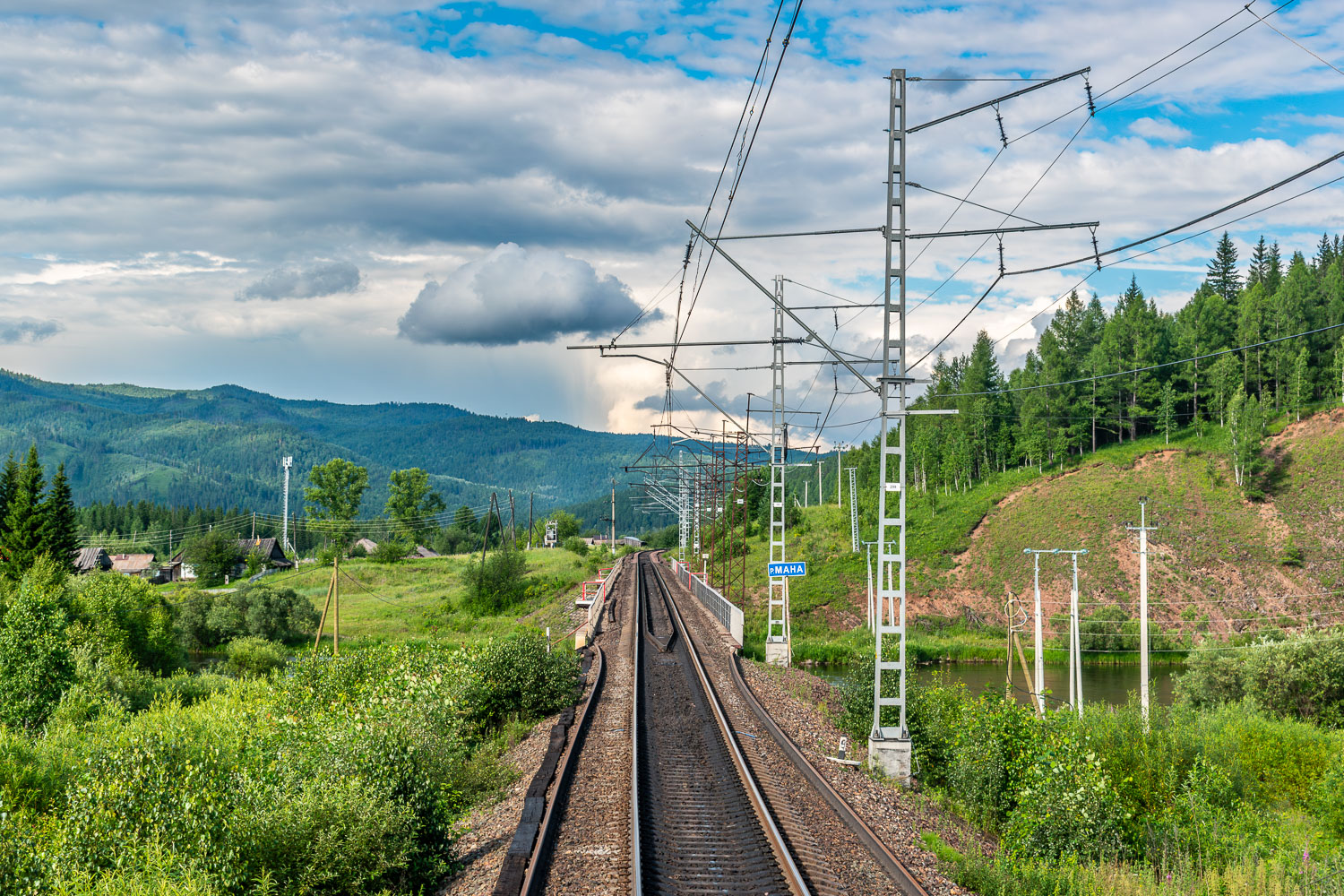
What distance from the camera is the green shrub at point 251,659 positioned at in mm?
47094

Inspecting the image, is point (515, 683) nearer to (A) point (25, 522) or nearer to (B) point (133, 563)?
(A) point (25, 522)

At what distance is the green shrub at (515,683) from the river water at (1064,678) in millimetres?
22234

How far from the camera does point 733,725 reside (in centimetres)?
1798

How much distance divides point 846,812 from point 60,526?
208 ft

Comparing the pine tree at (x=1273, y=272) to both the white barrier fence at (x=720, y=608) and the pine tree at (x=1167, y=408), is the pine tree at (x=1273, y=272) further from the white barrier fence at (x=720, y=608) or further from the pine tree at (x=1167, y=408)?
the white barrier fence at (x=720, y=608)

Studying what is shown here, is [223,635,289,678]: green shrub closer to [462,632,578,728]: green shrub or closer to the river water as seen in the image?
the river water

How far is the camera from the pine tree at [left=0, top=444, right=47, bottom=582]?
54156 mm

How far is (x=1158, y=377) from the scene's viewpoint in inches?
3447

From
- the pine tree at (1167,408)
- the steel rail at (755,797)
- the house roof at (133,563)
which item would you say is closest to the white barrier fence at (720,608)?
the steel rail at (755,797)

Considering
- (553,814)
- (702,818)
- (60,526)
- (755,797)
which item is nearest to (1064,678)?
(755,797)

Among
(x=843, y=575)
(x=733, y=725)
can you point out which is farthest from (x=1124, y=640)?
(x=733, y=725)

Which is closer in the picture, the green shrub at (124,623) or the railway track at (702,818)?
the railway track at (702,818)

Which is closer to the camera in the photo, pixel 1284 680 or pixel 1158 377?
pixel 1284 680

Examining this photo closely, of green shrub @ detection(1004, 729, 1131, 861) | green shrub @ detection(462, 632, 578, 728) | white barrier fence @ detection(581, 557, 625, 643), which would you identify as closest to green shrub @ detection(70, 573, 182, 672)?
white barrier fence @ detection(581, 557, 625, 643)
